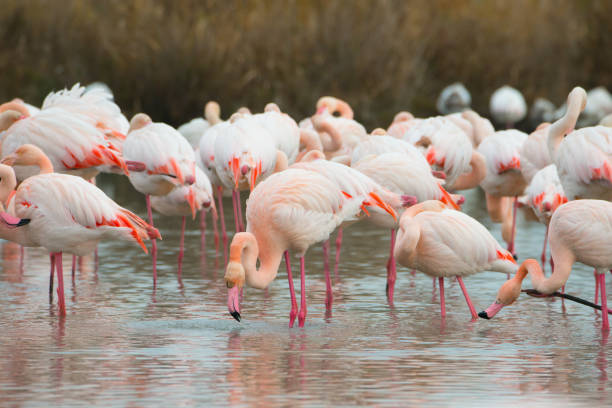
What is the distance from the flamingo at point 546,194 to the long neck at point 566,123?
28 centimetres

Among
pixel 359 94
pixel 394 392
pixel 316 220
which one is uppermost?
pixel 359 94

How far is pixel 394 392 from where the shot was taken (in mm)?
5953

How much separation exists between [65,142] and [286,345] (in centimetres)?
362

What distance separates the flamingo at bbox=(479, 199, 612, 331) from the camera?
303 inches

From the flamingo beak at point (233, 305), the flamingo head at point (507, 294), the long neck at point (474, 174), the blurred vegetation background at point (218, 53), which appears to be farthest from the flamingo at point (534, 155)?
the blurred vegetation background at point (218, 53)

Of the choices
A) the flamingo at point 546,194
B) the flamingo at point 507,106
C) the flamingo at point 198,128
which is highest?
the flamingo at point 507,106

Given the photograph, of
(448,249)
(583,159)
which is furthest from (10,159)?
(583,159)

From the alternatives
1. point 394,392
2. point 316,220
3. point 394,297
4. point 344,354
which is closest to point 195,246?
point 394,297

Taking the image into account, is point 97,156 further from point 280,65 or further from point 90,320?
point 280,65

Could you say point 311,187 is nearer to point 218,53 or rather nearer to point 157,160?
point 157,160

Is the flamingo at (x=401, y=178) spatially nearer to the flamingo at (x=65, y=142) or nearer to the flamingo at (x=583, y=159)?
the flamingo at (x=583, y=159)

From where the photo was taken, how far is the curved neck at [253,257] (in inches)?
293

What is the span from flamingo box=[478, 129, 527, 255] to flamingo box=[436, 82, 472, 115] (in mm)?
15185

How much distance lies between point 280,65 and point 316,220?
17.5 m
